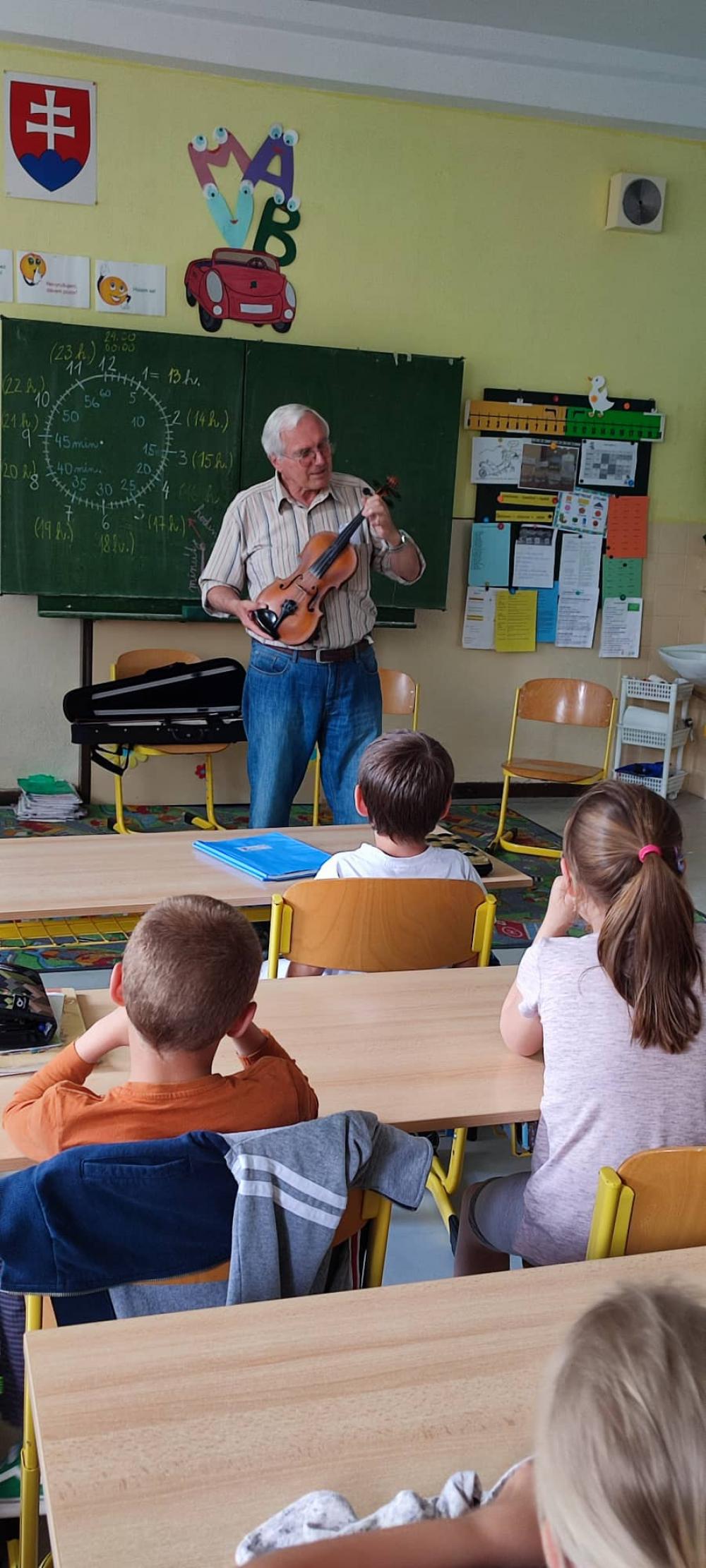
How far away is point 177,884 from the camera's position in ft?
8.54

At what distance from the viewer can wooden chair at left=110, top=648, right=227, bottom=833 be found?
5.44m

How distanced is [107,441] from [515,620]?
2127mm

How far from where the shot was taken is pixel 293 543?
4.10 metres

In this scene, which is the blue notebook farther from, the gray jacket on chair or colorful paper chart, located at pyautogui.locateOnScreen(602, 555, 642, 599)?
colorful paper chart, located at pyautogui.locateOnScreen(602, 555, 642, 599)

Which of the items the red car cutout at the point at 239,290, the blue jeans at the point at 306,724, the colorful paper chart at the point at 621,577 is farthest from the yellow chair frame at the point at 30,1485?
the colorful paper chart at the point at 621,577

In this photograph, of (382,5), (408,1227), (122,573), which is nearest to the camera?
(408,1227)

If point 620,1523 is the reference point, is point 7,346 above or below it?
above

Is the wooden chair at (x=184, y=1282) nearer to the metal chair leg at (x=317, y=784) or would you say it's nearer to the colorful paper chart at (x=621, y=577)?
the metal chair leg at (x=317, y=784)

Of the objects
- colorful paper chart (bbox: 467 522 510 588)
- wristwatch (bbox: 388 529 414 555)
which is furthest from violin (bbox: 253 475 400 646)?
colorful paper chart (bbox: 467 522 510 588)

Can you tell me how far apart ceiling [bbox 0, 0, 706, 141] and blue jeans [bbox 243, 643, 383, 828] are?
2.87 metres

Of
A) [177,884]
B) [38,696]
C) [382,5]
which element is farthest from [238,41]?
[177,884]

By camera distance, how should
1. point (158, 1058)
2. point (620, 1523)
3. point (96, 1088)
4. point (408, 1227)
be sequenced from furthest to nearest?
point (408, 1227) < point (96, 1088) < point (158, 1058) < point (620, 1523)

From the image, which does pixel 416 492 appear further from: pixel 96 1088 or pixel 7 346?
pixel 96 1088

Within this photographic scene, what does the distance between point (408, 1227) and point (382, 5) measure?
4.85m
